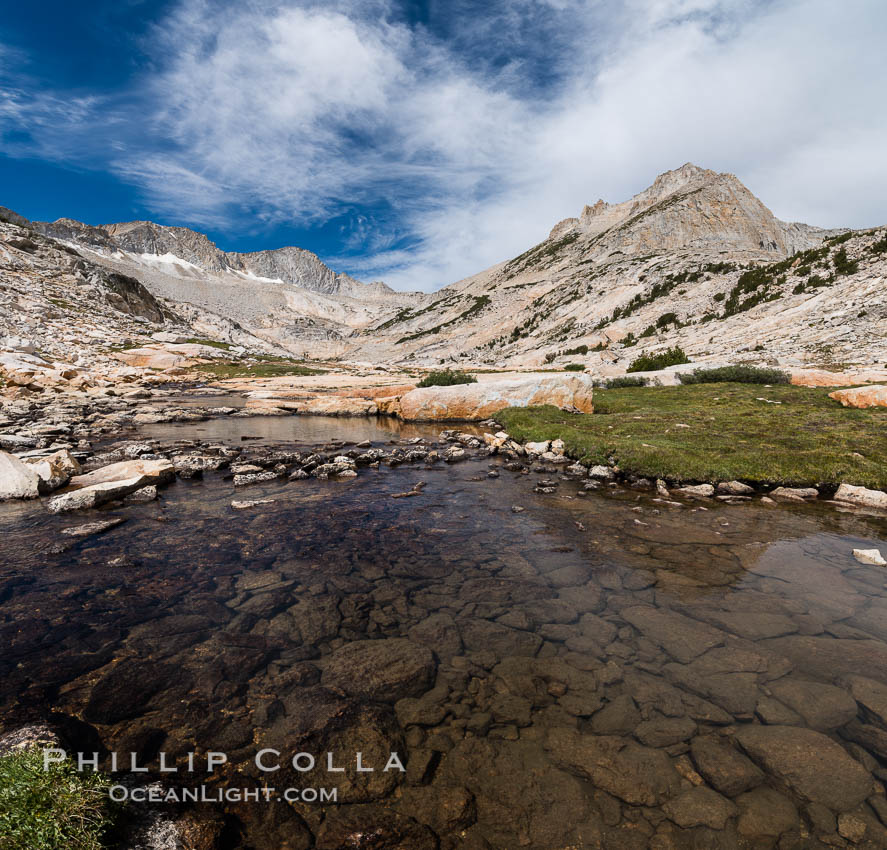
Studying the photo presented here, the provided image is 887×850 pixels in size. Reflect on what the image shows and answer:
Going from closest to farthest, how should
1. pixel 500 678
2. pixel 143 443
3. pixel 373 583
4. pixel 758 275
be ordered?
pixel 500 678, pixel 373 583, pixel 143 443, pixel 758 275

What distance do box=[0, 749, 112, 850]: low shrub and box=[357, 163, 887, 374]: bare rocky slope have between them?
141ft

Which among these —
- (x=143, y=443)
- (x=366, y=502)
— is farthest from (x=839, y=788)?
(x=143, y=443)

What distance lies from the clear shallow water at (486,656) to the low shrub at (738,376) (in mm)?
21031

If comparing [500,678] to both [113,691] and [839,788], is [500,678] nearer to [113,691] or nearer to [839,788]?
[839,788]

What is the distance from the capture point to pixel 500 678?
581 centimetres

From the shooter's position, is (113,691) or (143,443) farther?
(143,443)

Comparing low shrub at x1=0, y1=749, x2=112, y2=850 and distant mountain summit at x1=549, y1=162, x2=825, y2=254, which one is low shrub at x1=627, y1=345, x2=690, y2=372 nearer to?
low shrub at x1=0, y1=749, x2=112, y2=850

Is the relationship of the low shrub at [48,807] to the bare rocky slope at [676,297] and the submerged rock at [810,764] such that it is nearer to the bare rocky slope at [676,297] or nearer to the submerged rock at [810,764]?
the submerged rock at [810,764]

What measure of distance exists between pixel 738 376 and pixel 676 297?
199ft

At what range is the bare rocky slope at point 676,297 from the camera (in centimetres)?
4188

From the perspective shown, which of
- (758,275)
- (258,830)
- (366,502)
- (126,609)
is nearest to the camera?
(258,830)

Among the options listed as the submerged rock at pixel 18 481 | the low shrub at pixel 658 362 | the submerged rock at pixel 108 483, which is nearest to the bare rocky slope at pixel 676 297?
the low shrub at pixel 658 362

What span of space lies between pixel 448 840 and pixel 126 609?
21.6ft

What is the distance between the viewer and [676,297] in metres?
80.5
